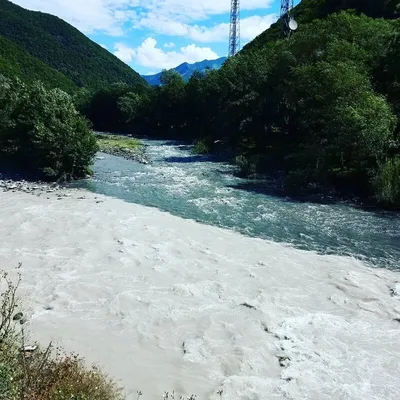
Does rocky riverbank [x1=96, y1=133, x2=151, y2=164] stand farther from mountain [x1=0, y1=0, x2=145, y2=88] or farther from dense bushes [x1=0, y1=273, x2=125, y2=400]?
mountain [x1=0, y1=0, x2=145, y2=88]

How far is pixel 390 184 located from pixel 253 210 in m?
6.80

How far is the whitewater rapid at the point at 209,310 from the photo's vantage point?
8172 millimetres

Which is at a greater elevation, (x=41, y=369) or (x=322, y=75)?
(x=322, y=75)

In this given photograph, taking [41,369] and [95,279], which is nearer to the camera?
[41,369]

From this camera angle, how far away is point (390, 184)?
68.6ft

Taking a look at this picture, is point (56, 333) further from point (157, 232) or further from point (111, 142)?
point (111, 142)

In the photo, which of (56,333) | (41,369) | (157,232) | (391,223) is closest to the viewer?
(41,369)

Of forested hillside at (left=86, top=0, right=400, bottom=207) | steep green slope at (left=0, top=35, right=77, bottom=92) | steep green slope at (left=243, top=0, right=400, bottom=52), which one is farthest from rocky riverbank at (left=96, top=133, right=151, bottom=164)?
steep green slope at (left=0, top=35, right=77, bottom=92)

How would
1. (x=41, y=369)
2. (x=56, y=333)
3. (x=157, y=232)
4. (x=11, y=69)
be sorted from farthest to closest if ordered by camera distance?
1. (x=11, y=69)
2. (x=157, y=232)
3. (x=56, y=333)
4. (x=41, y=369)

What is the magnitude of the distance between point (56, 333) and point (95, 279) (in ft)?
10.1

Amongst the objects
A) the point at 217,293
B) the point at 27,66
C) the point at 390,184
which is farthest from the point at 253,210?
the point at 27,66

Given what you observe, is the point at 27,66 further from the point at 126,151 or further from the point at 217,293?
the point at 217,293

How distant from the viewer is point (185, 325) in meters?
10.0

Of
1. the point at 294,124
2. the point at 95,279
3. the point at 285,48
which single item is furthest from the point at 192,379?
the point at 285,48
